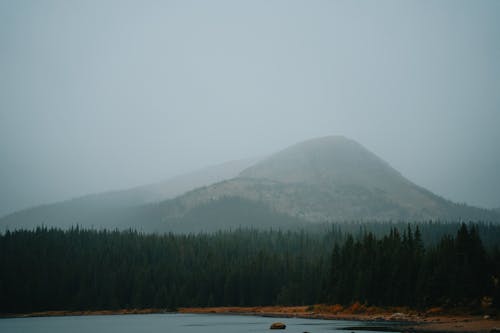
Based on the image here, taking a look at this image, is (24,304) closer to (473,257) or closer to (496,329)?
(473,257)

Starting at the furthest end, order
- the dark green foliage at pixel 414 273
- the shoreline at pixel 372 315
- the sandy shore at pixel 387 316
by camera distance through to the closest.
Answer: the dark green foliage at pixel 414 273 < the shoreline at pixel 372 315 < the sandy shore at pixel 387 316

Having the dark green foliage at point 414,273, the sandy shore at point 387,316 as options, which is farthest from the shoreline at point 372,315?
the dark green foliage at point 414,273

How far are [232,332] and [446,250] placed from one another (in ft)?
155

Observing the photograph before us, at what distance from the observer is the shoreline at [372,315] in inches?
3846

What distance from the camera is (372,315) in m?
136

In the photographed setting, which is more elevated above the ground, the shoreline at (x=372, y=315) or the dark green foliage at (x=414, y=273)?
the dark green foliage at (x=414, y=273)

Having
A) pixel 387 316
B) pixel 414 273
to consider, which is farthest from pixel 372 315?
pixel 414 273

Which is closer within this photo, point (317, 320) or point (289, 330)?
point (289, 330)

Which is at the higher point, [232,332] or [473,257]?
[473,257]

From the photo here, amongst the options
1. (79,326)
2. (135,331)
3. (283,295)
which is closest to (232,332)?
(135,331)

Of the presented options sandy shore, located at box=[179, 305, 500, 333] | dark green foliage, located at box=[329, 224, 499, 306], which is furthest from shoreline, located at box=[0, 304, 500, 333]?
dark green foliage, located at box=[329, 224, 499, 306]

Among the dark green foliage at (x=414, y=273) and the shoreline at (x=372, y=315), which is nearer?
the shoreline at (x=372, y=315)

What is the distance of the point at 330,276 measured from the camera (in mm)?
161625

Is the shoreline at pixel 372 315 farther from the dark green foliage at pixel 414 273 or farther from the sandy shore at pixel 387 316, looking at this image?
the dark green foliage at pixel 414 273
